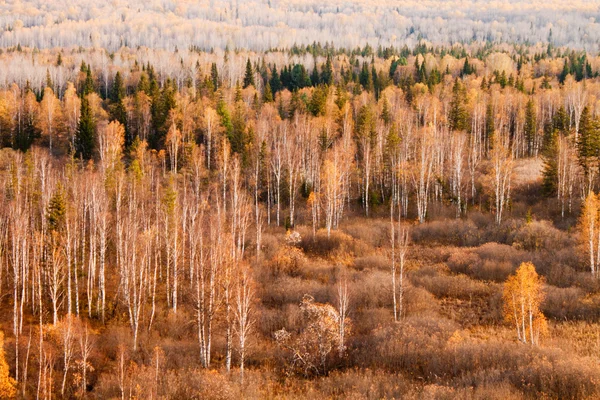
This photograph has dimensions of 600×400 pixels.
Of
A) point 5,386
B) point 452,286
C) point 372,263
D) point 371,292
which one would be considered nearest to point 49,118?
point 5,386

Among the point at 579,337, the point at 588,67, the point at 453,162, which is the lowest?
the point at 579,337

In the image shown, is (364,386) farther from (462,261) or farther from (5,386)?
(462,261)

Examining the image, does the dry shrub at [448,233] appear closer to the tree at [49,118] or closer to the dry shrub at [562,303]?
the dry shrub at [562,303]

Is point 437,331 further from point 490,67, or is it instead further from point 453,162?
point 490,67

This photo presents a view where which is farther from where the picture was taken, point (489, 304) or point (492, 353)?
point (489, 304)

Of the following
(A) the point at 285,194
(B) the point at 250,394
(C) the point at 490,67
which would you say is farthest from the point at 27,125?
(C) the point at 490,67

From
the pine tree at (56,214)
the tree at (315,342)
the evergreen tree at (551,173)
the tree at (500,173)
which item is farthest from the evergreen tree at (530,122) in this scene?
the pine tree at (56,214)

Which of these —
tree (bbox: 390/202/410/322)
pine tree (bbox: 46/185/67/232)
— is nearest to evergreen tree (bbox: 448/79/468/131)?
tree (bbox: 390/202/410/322)
